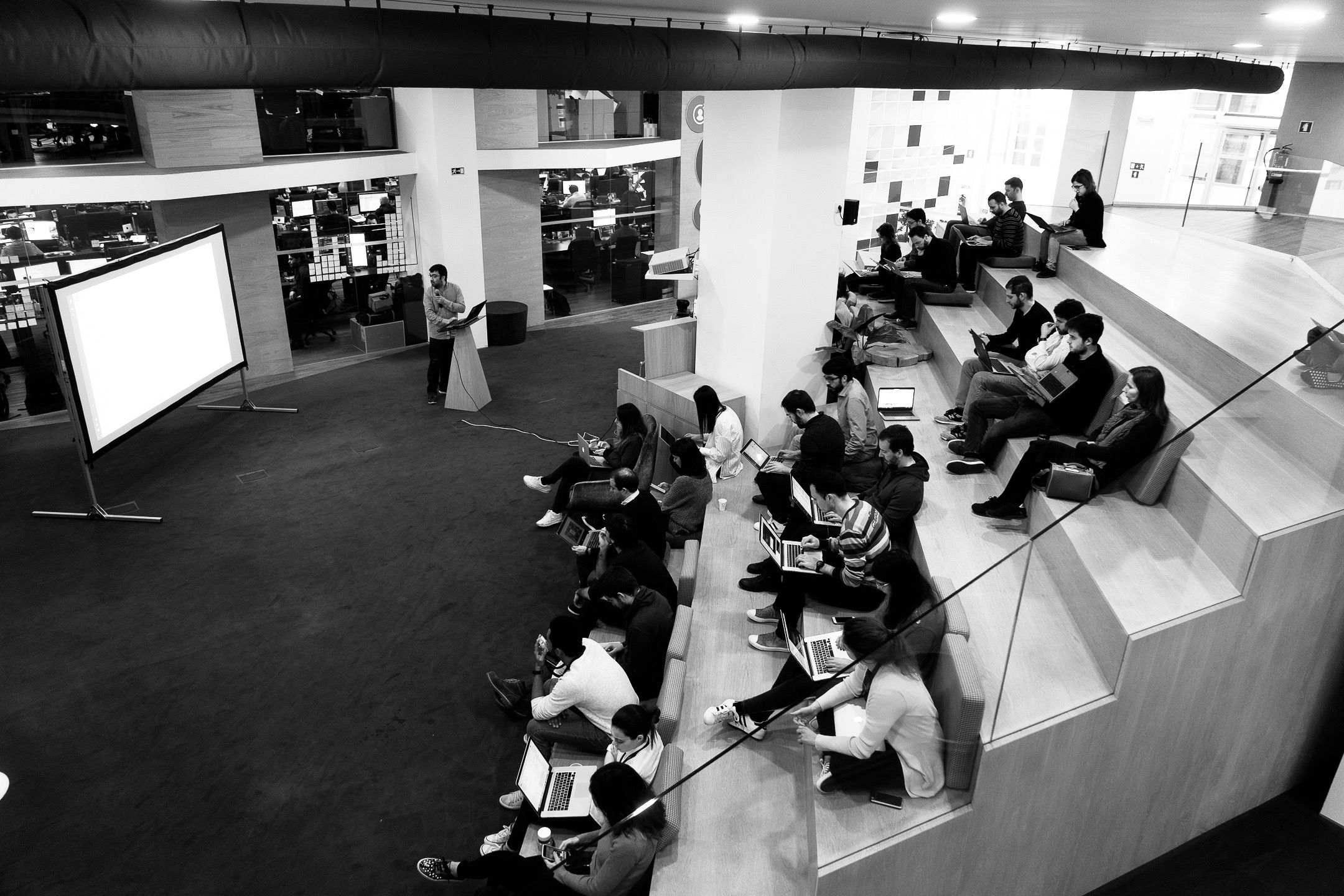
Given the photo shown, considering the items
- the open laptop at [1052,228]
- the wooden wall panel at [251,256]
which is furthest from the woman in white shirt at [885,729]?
the wooden wall panel at [251,256]

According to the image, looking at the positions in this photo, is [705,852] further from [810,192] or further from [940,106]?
[940,106]

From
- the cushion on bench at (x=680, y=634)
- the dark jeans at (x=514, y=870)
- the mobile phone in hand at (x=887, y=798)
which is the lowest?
the dark jeans at (x=514, y=870)

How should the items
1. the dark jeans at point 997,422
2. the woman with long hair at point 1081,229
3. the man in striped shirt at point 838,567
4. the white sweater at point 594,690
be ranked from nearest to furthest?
1. the white sweater at point 594,690
2. the man in striped shirt at point 838,567
3. the dark jeans at point 997,422
4. the woman with long hair at point 1081,229

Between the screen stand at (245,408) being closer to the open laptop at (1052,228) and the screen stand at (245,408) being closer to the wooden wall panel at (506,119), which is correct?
the wooden wall panel at (506,119)

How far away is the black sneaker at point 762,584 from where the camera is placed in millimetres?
5949

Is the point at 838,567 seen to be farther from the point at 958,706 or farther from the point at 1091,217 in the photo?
the point at 1091,217

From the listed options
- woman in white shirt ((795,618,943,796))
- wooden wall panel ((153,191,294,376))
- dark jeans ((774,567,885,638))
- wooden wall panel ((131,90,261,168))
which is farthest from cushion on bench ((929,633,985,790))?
wooden wall panel ((131,90,261,168))

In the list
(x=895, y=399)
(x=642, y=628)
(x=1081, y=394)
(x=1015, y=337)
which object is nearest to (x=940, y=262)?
(x=1015, y=337)

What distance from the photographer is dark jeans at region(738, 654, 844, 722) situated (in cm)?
442

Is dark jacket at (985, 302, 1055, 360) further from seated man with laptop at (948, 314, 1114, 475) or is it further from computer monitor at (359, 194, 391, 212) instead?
computer monitor at (359, 194, 391, 212)

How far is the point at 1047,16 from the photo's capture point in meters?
6.09

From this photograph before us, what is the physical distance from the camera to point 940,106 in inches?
524

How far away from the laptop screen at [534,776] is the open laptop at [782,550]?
5.98 ft

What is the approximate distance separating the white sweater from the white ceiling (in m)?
3.69
